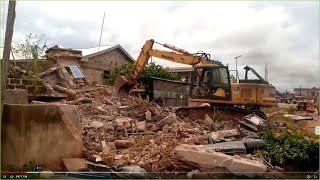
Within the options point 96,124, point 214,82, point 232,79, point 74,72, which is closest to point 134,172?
point 96,124

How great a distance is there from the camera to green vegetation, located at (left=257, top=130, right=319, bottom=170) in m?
7.66

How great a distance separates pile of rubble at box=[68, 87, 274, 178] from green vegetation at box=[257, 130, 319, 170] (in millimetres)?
330

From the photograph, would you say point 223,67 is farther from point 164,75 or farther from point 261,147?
point 164,75

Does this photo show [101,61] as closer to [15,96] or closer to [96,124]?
[96,124]

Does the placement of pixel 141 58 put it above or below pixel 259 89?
above

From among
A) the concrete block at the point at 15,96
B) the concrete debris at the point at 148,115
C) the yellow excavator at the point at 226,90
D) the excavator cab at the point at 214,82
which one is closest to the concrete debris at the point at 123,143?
the concrete block at the point at 15,96

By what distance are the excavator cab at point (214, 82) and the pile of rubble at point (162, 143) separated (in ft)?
2.78

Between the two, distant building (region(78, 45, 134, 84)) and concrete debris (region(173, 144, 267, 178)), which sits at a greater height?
distant building (region(78, 45, 134, 84))

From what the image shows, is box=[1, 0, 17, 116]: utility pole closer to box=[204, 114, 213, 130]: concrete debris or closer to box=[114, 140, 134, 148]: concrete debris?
box=[114, 140, 134, 148]: concrete debris

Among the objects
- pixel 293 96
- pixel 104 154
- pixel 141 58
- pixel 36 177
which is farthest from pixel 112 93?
pixel 293 96

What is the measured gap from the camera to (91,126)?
34.0 ft

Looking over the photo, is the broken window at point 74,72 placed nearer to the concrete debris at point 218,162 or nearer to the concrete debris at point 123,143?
the concrete debris at point 123,143

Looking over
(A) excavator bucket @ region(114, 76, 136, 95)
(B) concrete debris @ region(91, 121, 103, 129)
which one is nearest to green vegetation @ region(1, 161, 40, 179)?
(B) concrete debris @ region(91, 121, 103, 129)

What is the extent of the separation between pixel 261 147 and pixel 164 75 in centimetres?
1523
